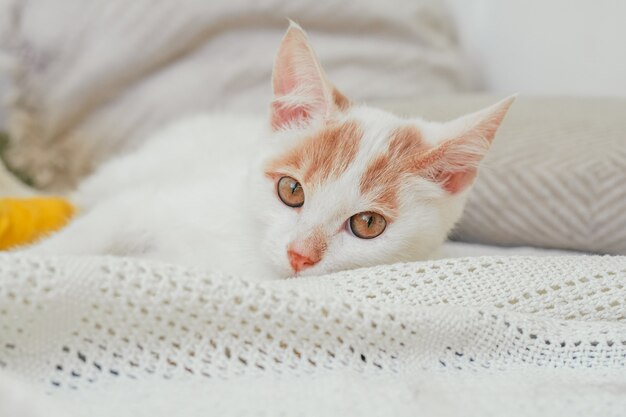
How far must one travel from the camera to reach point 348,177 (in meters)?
0.91

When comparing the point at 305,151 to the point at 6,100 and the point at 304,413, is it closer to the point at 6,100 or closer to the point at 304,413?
the point at 304,413

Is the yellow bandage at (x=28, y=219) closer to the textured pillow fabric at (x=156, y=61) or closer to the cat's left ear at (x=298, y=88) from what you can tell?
the textured pillow fabric at (x=156, y=61)

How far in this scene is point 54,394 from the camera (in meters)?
0.58

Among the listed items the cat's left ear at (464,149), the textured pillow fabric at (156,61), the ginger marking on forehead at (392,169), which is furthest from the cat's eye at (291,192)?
the textured pillow fabric at (156,61)

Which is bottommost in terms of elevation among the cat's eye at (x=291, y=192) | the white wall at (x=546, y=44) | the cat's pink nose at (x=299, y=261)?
the cat's pink nose at (x=299, y=261)

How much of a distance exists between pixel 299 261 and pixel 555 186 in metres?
0.61

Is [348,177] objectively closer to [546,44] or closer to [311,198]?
[311,198]

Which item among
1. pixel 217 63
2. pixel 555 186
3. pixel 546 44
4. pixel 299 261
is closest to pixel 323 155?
pixel 299 261

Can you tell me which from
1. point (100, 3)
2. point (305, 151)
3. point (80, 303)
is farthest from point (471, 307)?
point (100, 3)

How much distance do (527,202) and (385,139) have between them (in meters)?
0.42

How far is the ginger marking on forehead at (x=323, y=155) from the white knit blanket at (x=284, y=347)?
203mm

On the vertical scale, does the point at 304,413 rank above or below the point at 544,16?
below

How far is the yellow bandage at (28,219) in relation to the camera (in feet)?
3.87

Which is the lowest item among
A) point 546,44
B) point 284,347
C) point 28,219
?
point 28,219
